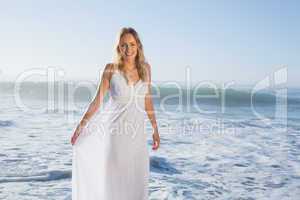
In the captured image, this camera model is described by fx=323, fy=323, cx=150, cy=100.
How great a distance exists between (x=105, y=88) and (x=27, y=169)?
2459 mm

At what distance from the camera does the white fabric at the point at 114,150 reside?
2.28 m

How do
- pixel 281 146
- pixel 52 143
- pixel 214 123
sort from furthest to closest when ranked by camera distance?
1. pixel 214 123
2. pixel 281 146
3. pixel 52 143

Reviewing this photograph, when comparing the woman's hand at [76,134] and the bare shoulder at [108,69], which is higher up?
the bare shoulder at [108,69]

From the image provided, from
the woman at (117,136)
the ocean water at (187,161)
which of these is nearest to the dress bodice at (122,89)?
the woman at (117,136)

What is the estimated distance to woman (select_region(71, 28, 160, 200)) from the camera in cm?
A: 228

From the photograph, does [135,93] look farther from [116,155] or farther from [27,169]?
[27,169]

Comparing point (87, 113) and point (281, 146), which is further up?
point (87, 113)

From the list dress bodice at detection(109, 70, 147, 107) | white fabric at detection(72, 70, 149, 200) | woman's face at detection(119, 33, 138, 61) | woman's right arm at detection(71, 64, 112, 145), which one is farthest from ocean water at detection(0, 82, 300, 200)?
woman's face at detection(119, 33, 138, 61)

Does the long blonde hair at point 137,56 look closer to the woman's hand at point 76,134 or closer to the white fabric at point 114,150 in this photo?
the white fabric at point 114,150

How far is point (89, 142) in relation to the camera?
7.65 ft

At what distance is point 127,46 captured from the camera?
2271 mm

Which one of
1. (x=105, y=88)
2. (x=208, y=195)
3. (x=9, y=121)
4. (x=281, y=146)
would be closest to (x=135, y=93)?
(x=105, y=88)

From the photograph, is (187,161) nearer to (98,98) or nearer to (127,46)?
(98,98)

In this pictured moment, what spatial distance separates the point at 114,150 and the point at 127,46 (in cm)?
74
